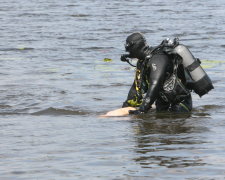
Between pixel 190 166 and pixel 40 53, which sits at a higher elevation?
pixel 190 166

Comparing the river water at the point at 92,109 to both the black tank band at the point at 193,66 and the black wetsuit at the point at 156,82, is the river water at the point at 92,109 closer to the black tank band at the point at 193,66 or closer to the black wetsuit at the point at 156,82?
the black wetsuit at the point at 156,82

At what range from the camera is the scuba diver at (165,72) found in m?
8.64

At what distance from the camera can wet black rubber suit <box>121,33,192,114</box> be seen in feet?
28.3

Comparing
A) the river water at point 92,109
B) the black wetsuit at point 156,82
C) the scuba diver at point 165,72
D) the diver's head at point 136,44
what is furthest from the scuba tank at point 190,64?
the river water at point 92,109

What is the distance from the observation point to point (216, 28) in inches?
882

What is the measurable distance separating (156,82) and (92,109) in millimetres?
2377

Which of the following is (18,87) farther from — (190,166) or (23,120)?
(190,166)

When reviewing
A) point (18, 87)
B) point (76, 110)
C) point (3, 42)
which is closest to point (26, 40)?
point (3, 42)

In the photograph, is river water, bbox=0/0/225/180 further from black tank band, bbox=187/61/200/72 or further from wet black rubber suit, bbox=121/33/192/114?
black tank band, bbox=187/61/200/72

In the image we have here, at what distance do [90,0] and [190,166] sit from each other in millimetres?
28490

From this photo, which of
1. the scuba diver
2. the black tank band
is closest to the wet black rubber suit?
the scuba diver

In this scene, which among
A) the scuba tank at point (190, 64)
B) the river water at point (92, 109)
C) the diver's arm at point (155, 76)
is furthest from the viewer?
the scuba tank at point (190, 64)

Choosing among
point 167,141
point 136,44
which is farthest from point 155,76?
point 167,141

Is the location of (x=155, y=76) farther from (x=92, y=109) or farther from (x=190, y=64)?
(x=92, y=109)
